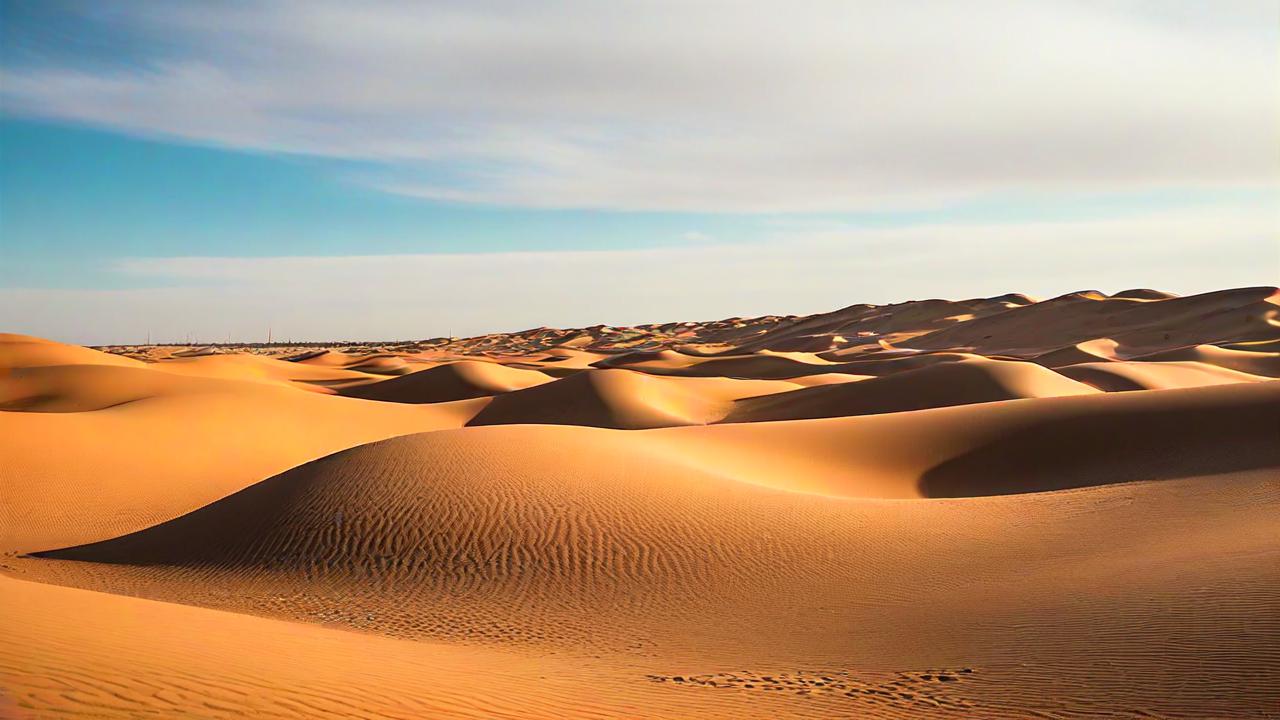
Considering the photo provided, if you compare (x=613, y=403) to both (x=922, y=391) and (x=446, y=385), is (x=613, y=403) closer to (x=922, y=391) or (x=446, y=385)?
(x=922, y=391)

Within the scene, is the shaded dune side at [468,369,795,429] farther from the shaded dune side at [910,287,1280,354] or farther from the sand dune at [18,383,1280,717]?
the shaded dune side at [910,287,1280,354]

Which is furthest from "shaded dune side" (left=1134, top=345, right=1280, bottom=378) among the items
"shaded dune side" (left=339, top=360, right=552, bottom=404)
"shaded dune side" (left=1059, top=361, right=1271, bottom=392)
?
"shaded dune side" (left=339, top=360, right=552, bottom=404)

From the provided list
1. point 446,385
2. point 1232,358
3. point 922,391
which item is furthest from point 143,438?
point 1232,358

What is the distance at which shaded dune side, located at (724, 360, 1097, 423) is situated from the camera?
118 ft

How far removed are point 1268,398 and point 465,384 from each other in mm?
38298

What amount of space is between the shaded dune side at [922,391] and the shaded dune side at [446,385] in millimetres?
Result: 16802

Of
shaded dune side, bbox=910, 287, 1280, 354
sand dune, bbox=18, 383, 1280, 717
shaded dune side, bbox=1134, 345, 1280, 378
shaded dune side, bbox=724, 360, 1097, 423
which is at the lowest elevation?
sand dune, bbox=18, 383, 1280, 717

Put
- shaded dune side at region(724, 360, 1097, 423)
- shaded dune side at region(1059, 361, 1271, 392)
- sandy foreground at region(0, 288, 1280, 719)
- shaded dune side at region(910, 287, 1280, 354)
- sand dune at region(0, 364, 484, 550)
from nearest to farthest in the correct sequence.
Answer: sandy foreground at region(0, 288, 1280, 719) < sand dune at region(0, 364, 484, 550) < shaded dune side at region(724, 360, 1097, 423) < shaded dune side at region(1059, 361, 1271, 392) < shaded dune side at region(910, 287, 1280, 354)

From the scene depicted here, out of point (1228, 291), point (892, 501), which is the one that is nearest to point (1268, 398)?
point (892, 501)

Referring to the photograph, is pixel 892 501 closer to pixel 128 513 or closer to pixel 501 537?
pixel 501 537

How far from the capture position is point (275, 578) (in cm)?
1310

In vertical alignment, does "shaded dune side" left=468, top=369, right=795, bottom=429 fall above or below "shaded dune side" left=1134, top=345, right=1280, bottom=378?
below

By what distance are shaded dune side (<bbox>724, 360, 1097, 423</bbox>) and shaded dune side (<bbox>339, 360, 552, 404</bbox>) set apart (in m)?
16.8

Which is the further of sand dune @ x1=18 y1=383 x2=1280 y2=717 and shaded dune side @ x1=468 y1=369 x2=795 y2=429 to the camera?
shaded dune side @ x1=468 y1=369 x2=795 y2=429
